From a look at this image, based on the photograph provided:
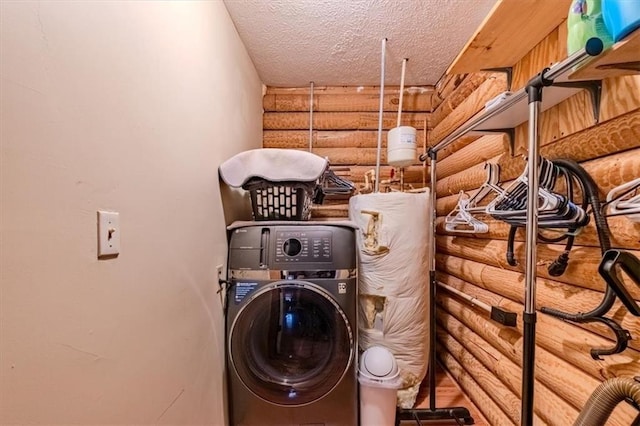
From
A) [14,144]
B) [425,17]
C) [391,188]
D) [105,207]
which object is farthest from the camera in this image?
[391,188]

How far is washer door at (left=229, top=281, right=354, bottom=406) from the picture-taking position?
5.33 ft

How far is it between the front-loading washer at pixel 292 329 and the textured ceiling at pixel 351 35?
119cm

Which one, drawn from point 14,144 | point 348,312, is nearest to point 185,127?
point 14,144

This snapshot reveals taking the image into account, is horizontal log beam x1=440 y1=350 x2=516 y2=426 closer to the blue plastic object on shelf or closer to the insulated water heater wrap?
the insulated water heater wrap

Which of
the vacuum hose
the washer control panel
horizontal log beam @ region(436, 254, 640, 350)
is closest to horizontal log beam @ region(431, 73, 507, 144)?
horizontal log beam @ region(436, 254, 640, 350)

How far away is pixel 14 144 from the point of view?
0.55 m

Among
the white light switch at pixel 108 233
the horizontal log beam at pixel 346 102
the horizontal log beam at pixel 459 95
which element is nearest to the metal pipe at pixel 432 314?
the horizontal log beam at pixel 459 95

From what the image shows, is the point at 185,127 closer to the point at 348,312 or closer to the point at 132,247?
the point at 132,247

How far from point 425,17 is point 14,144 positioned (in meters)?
1.94

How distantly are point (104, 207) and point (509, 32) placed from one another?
4.99ft

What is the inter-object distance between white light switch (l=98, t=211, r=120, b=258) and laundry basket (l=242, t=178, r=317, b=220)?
3.00 feet

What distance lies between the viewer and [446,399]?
2090 mm

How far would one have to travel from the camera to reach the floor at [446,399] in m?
1.87

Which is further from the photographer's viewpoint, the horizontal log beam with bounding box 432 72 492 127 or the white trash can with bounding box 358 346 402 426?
the horizontal log beam with bounding box 432 72 492 127
